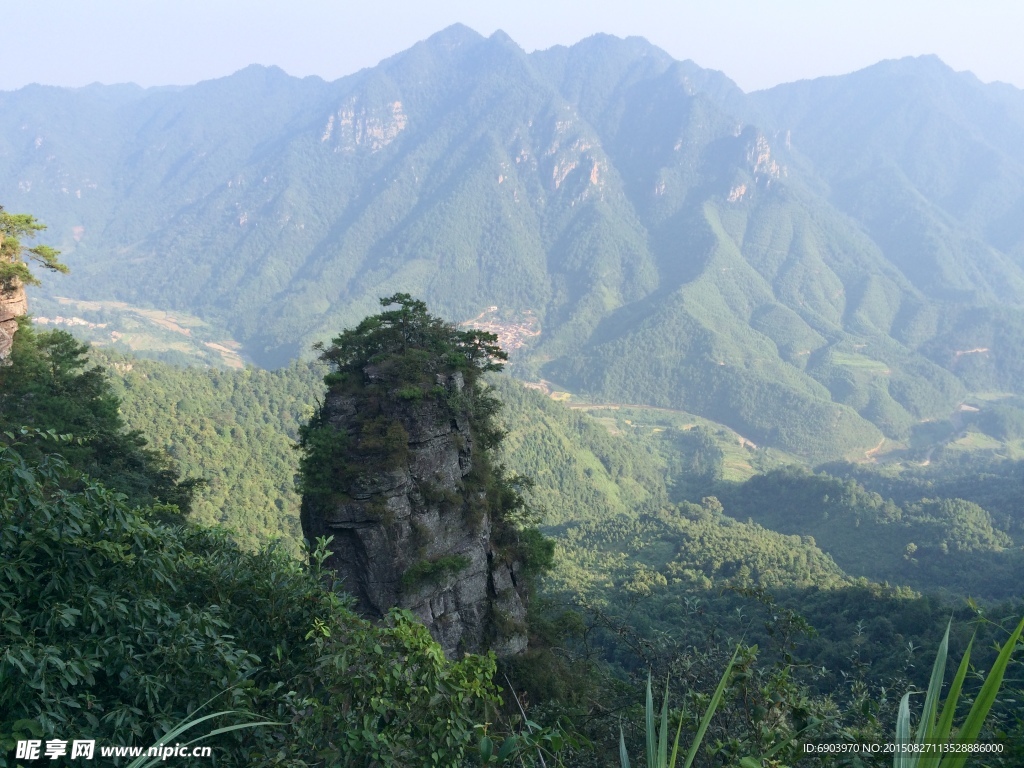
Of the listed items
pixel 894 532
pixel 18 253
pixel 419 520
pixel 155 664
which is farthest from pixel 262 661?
pixel 894 532

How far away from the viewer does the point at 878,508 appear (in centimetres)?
9875

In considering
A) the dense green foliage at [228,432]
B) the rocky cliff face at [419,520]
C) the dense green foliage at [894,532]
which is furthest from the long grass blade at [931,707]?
the dense green foliage at [894,532]

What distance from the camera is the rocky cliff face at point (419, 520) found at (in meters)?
21.9

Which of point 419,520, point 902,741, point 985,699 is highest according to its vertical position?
point 985,699

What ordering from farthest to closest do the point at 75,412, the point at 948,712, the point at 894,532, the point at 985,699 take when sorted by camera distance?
the point at 894,532 → the point at 75,412 → the point at 948,712 → the point at 985,699

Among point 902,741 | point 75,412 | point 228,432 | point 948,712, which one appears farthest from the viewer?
point 228,432

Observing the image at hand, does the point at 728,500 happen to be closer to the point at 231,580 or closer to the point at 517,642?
the point at 517,642

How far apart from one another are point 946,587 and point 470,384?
68415 millimetres

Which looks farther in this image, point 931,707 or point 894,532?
point 894,532

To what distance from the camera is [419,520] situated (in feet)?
74.6

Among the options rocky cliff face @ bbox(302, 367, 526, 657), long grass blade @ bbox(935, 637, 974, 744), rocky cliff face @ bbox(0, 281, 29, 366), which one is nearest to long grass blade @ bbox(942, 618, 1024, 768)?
long grass blade @ bbox(935, 637, 974, 744)

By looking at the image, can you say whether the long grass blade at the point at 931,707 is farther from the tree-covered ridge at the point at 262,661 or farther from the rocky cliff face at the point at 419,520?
the rocky cliff face at the point at 419,520

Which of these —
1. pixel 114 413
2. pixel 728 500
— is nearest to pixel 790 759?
pixel 114 413

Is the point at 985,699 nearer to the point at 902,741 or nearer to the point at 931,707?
the point at 931,707
